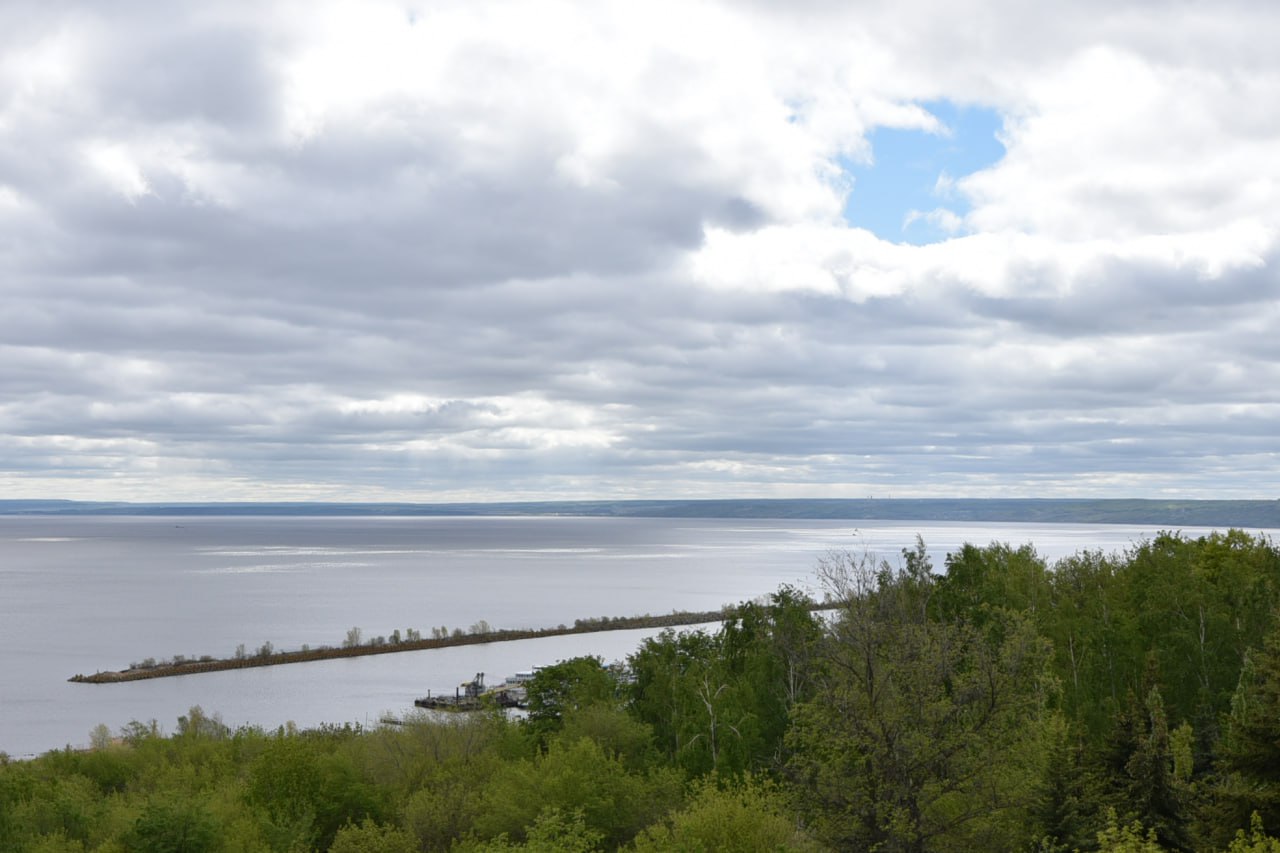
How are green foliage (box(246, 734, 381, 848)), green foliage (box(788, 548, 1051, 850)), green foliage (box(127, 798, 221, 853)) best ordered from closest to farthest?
green foliage (box(788, 548, 1051, 850))
green foliage (box(127, 798, 221, 853))
green foliage (box(246, 734, 381, 848))

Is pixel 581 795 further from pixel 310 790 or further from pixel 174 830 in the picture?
pixel 174 830

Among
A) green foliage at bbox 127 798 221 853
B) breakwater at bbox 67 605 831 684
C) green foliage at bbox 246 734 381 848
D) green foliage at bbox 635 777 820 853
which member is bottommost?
A: breakwater at bbox 67 605 831 684

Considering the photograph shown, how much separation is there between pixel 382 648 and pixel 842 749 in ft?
343

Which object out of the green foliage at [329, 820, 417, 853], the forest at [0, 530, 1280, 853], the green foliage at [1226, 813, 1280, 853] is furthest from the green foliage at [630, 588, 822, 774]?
the green foliage at [1226, 813, 1280, 853]

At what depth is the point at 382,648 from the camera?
122438mm

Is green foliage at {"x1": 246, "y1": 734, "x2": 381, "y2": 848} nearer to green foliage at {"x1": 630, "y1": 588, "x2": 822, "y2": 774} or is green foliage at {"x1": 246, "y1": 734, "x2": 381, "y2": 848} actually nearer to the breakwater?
green foliage at {"x1": 630, "y1": 588, "x2": 822, "y2": 774}

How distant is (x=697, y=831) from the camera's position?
3222 cm

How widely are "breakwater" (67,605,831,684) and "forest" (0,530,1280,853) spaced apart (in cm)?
3055

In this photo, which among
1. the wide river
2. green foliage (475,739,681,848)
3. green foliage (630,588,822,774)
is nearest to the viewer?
green foliage (475,739,681,848)

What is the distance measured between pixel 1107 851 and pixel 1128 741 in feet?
23.9

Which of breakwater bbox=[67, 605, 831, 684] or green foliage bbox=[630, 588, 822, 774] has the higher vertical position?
green foliage bbox=[630, 588, 822, 774]

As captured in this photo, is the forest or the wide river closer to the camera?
the forest

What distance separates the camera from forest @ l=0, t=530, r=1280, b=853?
25.2m

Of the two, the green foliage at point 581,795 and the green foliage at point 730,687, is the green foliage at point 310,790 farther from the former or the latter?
the green foliage at point 730,687
